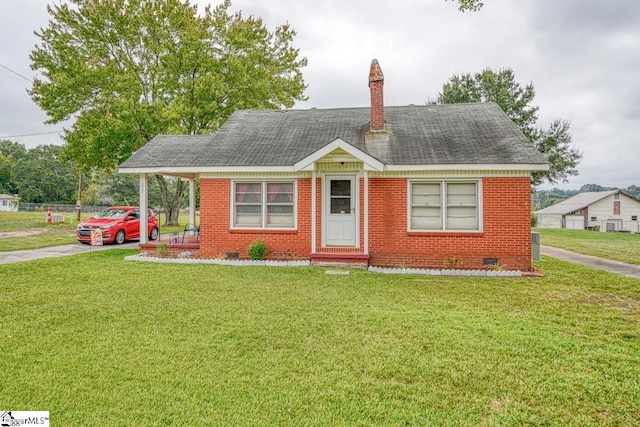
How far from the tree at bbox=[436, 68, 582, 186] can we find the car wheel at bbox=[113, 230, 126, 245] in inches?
1042

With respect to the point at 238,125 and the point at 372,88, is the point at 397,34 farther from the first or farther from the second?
the point at 238,125

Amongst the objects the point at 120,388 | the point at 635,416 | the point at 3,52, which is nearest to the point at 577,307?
the point at 635,416

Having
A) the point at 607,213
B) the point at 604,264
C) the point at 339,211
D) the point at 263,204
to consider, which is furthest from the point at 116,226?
the point at 607,213

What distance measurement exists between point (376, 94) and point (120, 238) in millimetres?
12890

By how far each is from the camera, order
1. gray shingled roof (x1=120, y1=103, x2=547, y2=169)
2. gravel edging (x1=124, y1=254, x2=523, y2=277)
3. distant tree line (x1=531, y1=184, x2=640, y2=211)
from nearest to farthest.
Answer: gravel edging (x1=124, y1=254, x2=523, y2=277) → gray shingled roof (x1=120, y1=103, x2=547, y2=169) → distant tree line (x1=531, y1=184, x2=640, y2=211)

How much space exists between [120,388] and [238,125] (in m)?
11.6

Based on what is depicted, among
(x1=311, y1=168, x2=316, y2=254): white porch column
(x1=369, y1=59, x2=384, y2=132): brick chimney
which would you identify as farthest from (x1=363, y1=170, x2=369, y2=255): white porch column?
(x1=369, y1=59, x2=384, y2=132): brick chimney

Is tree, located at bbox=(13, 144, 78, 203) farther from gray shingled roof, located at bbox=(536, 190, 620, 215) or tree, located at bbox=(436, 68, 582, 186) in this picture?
gray shingled roof, located at bbox=(536, 190, 620, 215)

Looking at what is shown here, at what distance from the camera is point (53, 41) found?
21.5m

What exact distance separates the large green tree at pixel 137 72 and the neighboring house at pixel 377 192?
11.6m

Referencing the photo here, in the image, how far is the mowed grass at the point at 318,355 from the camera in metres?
3.02

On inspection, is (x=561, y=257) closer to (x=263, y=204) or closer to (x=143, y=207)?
(x=263, y=204)

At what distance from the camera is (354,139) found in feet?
38.9

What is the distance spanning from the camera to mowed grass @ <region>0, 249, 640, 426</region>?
302 cm
